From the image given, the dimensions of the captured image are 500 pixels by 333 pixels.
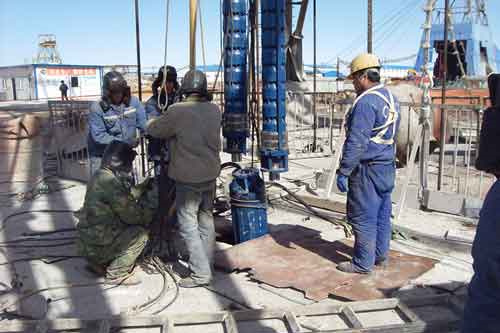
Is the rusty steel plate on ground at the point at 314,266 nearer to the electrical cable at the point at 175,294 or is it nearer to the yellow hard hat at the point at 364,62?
the electrical cable at the point at 175,294

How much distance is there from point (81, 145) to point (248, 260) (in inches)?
221

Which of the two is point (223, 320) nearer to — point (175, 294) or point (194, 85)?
point (175, 294)

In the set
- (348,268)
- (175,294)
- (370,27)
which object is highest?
(370,27)

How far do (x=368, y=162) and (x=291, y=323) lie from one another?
5.22 feet

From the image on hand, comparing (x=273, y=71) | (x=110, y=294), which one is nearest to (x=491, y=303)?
(x=110, y=294)

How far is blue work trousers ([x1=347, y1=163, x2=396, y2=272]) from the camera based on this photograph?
14.7 ft

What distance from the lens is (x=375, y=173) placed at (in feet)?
14.6

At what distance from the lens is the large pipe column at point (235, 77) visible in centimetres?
675

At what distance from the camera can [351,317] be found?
380cm

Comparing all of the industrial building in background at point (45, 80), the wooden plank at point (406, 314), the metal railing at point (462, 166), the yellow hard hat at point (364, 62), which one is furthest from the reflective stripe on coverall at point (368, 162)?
the industrial building in background at point (45, 80)

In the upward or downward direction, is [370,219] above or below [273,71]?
below

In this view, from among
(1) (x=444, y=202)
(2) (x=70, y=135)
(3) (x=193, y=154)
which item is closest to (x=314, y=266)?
(3) (x=193, y=154)

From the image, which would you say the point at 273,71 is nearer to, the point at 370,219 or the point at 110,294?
the point at 370,219

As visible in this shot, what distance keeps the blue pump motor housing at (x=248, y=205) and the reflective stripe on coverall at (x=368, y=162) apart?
3.78 ft
